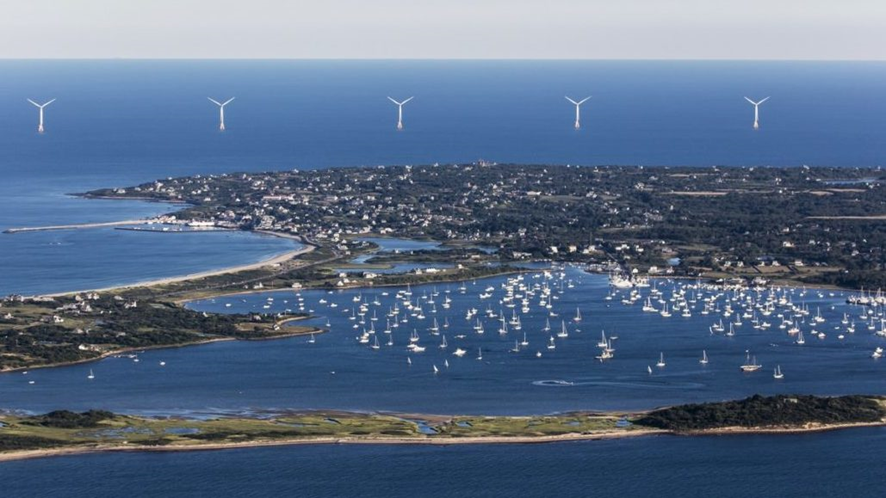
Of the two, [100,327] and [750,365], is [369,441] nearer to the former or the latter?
[750,365]

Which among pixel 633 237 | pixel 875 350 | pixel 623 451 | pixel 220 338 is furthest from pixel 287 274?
pixel 623 451

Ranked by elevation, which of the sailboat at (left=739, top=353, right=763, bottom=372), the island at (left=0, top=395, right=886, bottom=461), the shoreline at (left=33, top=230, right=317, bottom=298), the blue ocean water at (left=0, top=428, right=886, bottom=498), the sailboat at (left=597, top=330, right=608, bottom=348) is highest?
the shoreline at (left=33, top=230, right=317, bottom=298)

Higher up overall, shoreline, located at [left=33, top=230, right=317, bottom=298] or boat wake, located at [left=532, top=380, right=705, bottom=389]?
shoreline, located at [left=33, top=230, right=317, bottom=298]

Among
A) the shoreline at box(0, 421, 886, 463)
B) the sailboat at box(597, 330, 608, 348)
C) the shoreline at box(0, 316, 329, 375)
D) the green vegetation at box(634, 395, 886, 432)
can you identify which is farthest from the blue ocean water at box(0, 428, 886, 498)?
the shoreline at box(0, 316, 329, 375)

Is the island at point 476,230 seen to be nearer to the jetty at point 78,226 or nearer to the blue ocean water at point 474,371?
the jetty at point 78,226

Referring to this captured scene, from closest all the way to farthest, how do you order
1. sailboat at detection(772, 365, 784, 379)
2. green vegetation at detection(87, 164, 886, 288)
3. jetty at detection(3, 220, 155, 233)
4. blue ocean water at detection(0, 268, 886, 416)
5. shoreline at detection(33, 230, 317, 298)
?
blue ocean water at detection(0, 268, 886, 416) < sailboat at detection(772, 365, 784, 379) < shoreline at detection(33, 230, 317, 298) < green vegetation at detection(87, 164, 886, 288) < jetty at detection(3, 220, 155, 233)

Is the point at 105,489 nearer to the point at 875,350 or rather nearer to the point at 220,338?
the point at 220,338

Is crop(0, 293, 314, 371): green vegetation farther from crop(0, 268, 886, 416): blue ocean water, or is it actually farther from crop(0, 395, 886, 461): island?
crop(0, 395, 886, 461): island
